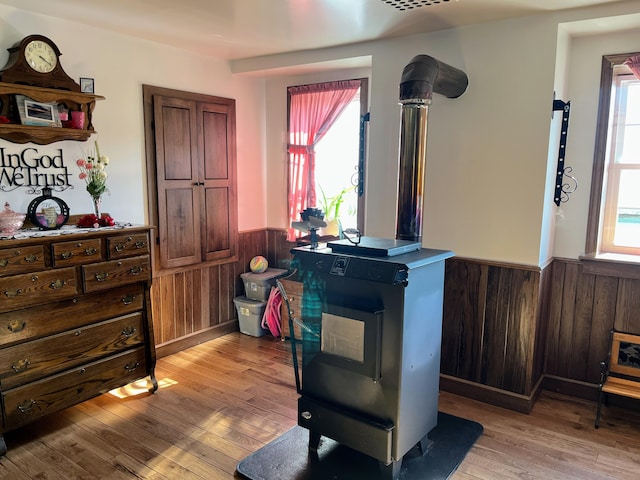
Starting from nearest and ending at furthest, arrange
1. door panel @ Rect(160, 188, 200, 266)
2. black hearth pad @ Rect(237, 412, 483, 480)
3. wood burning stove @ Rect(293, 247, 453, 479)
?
wood burning stove @ Rect(293, 247, 453, 479) < black hearth pad @ Rect(237, 412, 483, 480) < door panel @ Rect(160, 188, 200, 266)

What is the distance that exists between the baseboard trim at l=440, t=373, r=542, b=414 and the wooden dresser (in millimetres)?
1994

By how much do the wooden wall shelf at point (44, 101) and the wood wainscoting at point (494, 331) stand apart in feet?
8.29

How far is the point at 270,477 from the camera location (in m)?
2.21

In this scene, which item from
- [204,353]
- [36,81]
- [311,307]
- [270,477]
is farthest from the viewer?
[204,353]

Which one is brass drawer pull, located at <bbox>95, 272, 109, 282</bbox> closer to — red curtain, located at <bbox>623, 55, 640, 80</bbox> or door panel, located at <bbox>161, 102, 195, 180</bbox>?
door panel, located at <bbox>161, 102, 195, 180</bbox>

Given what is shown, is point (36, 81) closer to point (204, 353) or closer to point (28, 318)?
point (28, 318)

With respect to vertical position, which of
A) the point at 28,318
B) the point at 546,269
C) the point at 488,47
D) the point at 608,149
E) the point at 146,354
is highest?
the point at 488,47

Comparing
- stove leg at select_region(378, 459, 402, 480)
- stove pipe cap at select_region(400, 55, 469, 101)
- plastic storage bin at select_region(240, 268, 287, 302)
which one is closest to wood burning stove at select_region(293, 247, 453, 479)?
stove leg at select_region(378, 459, 402, 480)

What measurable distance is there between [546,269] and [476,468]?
1317 millimetres

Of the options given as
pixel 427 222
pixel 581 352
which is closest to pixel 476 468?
pixel 581 352

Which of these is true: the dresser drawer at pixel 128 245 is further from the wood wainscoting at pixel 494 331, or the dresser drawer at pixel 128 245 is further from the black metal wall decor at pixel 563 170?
the black metal wall decor at pixel 563 170

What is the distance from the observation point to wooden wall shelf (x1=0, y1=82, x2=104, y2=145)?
2.58m

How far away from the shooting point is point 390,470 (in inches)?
85.1

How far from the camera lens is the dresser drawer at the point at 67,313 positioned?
7.64 feet
